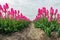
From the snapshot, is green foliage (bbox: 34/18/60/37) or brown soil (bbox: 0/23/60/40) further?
green foliage (bbox: 34/18/60/37)

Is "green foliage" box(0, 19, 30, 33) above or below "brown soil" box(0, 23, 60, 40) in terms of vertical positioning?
above

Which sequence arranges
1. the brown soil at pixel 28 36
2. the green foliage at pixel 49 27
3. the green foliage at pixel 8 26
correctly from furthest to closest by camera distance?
the green foliage at pixel 49 27
the green foliage at pixel 8 26
the brown soil at pixel 28 36

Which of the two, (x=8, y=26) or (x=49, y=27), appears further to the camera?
(x=49, y=27)

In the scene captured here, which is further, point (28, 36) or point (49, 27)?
point (49, 27)

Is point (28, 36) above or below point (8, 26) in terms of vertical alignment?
below

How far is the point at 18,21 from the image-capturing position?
11898 mm

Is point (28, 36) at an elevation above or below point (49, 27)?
below

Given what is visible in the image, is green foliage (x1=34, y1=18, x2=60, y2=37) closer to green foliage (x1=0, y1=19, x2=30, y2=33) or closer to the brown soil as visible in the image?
the brown soil

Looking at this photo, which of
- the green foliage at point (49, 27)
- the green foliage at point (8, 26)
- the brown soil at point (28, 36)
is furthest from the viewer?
the green foliage at point (49, 27)

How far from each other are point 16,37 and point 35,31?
56.6 inches

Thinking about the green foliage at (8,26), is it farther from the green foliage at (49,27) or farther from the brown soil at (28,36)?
the green foliage at (49,27)

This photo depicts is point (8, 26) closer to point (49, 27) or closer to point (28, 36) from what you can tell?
point (28, 36)

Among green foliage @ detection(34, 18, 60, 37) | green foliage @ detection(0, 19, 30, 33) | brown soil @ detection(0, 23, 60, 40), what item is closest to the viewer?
brown soil @ detection(0, 23, 60, 40)

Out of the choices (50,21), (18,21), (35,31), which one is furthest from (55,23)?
(18,21)
